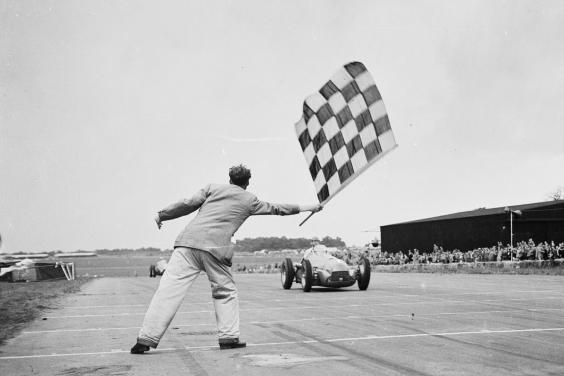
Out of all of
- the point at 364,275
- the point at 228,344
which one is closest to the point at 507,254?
the point at 364,275

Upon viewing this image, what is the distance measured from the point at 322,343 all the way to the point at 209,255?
4.38 feet

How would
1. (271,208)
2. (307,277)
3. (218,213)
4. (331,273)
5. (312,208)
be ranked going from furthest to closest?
(331,273) → (307,277) → (312,208) → (271,208) → (218,213)

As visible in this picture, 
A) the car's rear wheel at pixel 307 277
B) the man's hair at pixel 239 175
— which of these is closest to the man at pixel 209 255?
the man's hair at pixel 239 175

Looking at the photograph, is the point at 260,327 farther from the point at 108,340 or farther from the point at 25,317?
the point at 25,317

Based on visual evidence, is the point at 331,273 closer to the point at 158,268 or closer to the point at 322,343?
the point at 322,343

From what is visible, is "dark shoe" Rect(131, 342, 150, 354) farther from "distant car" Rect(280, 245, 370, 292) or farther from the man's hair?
"distant car" Rect(280, 245, 370, 292)

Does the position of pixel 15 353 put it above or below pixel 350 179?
below

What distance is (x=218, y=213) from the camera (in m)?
6.01

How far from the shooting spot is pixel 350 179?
6.91m

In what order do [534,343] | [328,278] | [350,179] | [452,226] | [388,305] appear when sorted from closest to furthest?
[534,343] < [350,179] < [388,305] < [328,278] < [452,226]

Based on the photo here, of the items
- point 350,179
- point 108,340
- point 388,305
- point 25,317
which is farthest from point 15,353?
point 388,305

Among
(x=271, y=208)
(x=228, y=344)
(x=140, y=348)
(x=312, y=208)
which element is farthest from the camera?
(x=312, y=208)

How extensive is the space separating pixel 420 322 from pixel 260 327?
1.89 m

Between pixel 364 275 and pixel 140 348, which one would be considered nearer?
pixel 140 348
